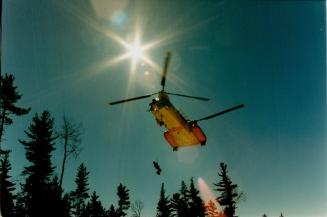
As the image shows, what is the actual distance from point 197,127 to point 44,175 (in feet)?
71.9

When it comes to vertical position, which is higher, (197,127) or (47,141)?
(47,141)

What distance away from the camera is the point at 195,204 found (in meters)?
47.0

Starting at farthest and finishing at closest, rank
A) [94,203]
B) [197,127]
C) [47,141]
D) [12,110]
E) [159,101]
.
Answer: [94,203]
[47,141]
[12,110]
[197,127]
[159,101]

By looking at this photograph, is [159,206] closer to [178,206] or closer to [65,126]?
[178,206]

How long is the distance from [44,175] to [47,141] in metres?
4.20

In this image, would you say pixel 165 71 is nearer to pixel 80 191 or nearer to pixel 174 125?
pixel 174 125

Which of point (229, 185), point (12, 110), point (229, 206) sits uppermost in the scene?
point (12, 110)

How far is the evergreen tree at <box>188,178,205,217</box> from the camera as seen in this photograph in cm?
4538

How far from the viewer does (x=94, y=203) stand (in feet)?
193

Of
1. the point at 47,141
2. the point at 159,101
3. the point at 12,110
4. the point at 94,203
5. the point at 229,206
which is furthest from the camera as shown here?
the point at 94,203

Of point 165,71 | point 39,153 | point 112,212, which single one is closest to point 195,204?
point 112,212

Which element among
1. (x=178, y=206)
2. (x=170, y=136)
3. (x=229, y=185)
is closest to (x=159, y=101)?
(x=170, y=136)

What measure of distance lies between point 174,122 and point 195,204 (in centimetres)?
3306

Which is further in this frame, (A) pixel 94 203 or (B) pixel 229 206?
(A) pixel 94 203
